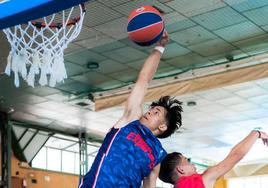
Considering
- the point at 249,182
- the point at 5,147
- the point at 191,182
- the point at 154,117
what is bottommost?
the point at 191,182

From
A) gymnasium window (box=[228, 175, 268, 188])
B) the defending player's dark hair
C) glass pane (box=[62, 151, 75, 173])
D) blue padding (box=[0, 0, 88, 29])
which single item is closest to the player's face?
the defending player's dark hair

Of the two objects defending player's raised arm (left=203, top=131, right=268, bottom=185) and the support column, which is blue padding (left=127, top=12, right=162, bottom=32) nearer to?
defending player's raised arm (left=203, top=131, right=268, bottom=185)

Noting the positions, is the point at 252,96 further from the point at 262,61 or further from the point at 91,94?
the point at 91,94

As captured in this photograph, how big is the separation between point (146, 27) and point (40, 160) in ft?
38.1

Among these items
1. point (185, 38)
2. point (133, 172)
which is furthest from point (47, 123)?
point (133, 172)

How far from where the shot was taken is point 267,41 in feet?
28.8

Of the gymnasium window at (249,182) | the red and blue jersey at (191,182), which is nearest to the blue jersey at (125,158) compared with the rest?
the red and blue jersey at (191,182)

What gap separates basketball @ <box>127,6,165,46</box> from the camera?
135 inches

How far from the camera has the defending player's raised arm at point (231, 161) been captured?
335 cm

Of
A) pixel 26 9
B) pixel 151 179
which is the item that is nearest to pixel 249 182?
pixel 151 179

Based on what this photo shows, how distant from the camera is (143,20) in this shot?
3.54 m

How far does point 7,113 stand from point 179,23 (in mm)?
6338

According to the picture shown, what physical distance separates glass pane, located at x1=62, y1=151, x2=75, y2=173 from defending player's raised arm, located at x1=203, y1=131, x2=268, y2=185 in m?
12.2

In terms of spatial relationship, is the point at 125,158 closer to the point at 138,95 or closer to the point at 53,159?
the point at 138,95
